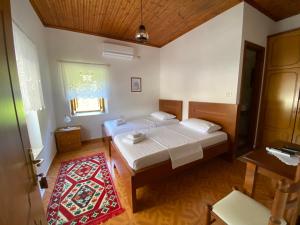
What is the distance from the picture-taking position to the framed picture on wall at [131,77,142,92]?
410 cm

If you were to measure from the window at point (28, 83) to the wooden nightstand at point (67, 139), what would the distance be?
A: 95cm

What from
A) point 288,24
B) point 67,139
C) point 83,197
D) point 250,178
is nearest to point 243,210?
point 250,178

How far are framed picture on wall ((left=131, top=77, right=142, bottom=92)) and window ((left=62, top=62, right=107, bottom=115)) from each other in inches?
32.6

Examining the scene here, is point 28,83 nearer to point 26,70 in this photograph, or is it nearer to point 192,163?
point 26,70

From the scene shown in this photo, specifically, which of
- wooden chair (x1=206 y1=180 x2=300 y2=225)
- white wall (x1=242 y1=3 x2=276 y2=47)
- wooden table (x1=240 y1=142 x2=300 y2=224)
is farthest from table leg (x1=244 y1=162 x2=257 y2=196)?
white wall (x1=242 y1=3 x2=276 y2=47)

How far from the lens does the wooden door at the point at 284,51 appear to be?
7.84 feet

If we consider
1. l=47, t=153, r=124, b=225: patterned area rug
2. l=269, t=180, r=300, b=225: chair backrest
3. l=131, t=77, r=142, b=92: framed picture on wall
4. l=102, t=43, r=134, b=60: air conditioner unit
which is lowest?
l=47, t=153, r=124, b=225: patterned area rug

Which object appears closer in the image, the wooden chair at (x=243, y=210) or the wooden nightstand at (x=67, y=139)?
the wooden chair at (x=243, y=210)

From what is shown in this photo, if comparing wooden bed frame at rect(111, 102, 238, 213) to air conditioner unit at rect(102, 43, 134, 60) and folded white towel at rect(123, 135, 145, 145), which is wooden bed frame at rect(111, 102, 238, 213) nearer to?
folded white towel at rect(123, 135, 145, 145)

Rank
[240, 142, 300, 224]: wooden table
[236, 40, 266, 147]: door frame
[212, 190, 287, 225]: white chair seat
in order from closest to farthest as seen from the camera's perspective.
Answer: [212, 190, 287, 225]: white chair seat
[240, 142, 300, 224]: wooden table
[236, 40, 266, 147]: door frame

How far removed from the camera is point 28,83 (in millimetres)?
1807

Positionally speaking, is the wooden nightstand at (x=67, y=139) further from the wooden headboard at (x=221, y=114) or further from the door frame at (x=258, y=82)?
the door frame at (x=258, y=82)

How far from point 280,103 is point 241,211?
2.60m

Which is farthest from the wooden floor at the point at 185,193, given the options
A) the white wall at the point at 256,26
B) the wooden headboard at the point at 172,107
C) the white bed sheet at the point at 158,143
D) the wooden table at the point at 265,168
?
the white wall at the point at 256,26
